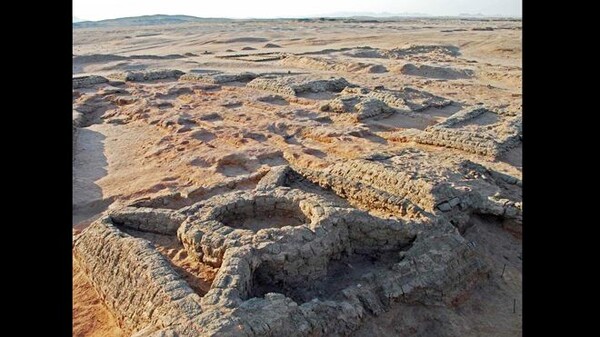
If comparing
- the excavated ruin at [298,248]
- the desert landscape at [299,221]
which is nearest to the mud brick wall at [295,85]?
the desert landscape at [299,221]

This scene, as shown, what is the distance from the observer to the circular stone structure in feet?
15.9

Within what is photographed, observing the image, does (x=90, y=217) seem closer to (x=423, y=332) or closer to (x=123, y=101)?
(x=423, y=332)

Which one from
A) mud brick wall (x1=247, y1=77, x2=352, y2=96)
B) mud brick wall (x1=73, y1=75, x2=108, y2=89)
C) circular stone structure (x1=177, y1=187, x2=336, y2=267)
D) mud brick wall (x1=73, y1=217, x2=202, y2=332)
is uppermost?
mud brick wall (x1=73, y1=75, x2=108, y2=89)

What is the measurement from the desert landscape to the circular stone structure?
0.06 feet

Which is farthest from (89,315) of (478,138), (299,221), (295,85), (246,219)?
(295,85)

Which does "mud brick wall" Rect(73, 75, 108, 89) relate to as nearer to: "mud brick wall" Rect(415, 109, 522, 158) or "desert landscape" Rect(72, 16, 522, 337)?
"desert landscape" Rect(72, 16, 522, 337)

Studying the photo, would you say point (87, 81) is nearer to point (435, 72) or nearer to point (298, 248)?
point (435, 72)

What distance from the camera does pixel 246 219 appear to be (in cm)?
581

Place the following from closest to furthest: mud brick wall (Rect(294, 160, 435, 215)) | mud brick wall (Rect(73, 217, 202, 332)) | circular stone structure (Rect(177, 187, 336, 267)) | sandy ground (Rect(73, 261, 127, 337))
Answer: mud brick wall (Rect(73, 217, 202, 332)) → sandy ground (Rect(73, 261, 127, 337)) → circular stone structure (Rect(177, 187, 336, 267)) → mud brick wall (Rect(294, 160, 435, 215))

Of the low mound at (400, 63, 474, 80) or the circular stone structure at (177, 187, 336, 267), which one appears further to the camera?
the low mound at (400, 63, 474, 80)

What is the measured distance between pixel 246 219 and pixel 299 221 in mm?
646

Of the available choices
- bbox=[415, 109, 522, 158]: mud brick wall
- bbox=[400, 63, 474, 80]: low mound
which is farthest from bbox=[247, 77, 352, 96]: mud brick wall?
Result: bbox=[415, 109, 522, 158]: mud brick wall

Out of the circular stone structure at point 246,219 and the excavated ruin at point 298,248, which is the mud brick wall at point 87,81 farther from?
the circular stone structure at point 246,219

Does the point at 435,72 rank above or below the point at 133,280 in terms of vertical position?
above
